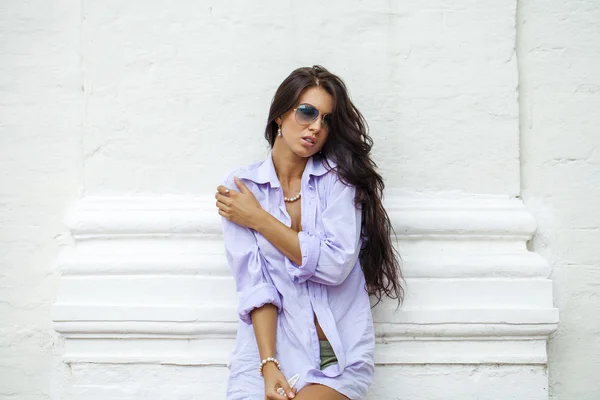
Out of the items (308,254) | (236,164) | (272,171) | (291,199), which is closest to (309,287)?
(308,254)

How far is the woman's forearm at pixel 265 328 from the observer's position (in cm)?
284

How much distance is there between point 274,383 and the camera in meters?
2.77

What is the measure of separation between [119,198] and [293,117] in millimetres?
1080

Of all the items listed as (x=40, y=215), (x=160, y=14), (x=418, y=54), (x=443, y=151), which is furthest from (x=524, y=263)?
(x=40, y=215)

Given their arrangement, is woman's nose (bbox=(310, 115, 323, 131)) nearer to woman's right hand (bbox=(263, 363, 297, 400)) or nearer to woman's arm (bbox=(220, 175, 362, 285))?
woman's arm (bbox=(220, 175, 362, 285))

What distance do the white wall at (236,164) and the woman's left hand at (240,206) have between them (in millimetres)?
522

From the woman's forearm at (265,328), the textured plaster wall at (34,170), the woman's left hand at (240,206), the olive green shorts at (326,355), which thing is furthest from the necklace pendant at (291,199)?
the textured plaster wall at (34,170)

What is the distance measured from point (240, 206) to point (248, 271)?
0.27 meters

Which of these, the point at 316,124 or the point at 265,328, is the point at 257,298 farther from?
the point at 316,124

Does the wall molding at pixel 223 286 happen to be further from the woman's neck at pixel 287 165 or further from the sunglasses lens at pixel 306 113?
the sunglasses lens at pixel 306 113

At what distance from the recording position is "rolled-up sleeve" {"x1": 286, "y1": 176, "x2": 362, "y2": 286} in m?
2.84

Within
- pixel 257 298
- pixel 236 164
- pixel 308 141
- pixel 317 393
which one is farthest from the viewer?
pixel 236 164

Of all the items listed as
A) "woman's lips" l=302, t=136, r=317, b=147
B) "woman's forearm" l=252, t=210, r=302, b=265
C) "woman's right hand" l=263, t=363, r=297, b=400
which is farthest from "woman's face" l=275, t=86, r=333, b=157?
"woman's right hand" l=263, t=363, r=297, b=400

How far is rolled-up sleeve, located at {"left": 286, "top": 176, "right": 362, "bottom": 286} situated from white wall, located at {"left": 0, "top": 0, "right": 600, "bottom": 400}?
592mm
